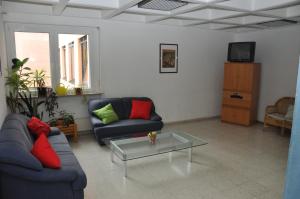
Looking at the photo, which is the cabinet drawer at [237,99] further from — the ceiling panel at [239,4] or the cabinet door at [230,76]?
the ceiling panel at [239,4]

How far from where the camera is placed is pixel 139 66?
543cm

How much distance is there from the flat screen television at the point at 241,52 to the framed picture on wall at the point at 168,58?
4.69ft

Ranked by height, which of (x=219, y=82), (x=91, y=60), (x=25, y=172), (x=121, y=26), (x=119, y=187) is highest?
(x=121, y=26)

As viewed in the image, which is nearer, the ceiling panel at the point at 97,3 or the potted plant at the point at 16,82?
the ceiling panel at the point at 97,3

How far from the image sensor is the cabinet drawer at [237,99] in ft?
19.1

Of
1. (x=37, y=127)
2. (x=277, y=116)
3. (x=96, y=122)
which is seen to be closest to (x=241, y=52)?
(x=277, y=116)

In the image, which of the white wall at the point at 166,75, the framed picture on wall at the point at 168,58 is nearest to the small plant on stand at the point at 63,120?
the white wall at the point at 166,75

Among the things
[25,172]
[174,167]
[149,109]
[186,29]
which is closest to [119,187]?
[174,167]

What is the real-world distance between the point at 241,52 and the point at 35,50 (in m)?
4.60

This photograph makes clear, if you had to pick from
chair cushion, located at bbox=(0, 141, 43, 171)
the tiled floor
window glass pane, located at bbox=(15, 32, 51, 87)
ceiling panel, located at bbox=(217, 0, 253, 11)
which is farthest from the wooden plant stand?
ceiling panel, located at bbox=(217, 0, 253, 11)

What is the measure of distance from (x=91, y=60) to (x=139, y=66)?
1077 mm

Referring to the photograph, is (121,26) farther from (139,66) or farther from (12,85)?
(12,85)

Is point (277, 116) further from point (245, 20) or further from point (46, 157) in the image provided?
point (46, 157)

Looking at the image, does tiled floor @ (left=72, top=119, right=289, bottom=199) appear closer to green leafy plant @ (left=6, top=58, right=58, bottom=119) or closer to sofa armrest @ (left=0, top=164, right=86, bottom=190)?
sofa armrest @ (left=0, top=164, right=86, bottom=190)
